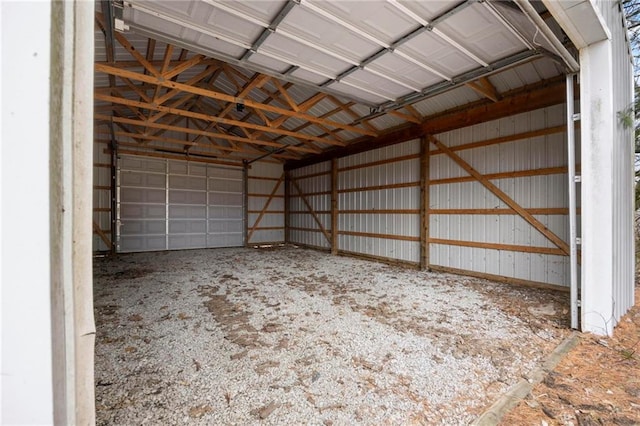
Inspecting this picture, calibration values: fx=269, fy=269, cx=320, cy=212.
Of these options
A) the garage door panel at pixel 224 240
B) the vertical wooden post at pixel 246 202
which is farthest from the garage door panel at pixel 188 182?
the garage door panel at pixel 224 240

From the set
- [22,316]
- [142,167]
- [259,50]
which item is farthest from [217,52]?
[142,167]

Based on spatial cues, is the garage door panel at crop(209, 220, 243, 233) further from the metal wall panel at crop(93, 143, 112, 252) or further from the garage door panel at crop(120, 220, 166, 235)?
the metal wall panel at crop(93, 143, 112, 252)

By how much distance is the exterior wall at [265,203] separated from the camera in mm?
10625

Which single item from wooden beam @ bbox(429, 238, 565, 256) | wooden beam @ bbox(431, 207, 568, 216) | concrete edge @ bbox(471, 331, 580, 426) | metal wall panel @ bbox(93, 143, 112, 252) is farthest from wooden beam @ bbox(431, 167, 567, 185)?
metal wall panel @ bbox(93, 143, 112, 252)

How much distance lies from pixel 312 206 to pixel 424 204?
4578 mm

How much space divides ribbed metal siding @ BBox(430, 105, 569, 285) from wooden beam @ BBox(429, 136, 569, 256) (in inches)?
2.5

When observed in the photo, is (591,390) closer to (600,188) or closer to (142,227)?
(600,188)

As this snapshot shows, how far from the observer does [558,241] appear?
4.20m

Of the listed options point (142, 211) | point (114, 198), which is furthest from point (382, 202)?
point (114, 198)

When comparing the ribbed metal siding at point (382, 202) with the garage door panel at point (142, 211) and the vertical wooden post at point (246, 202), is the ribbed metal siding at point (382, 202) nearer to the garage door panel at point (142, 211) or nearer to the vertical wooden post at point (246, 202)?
the vertical wooden post at point (246, 202)

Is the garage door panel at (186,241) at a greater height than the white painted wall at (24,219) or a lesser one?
lesser

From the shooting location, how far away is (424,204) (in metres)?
6.04

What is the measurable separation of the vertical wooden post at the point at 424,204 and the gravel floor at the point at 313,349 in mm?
1254

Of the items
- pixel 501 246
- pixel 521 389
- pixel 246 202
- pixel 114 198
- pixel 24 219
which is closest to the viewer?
pixel 24 219
